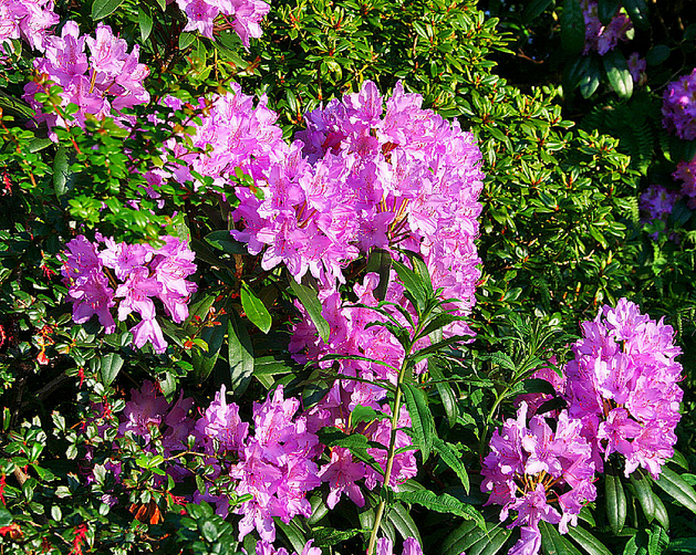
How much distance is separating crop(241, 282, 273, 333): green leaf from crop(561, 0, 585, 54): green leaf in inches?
120

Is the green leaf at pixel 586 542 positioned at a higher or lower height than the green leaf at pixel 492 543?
higher

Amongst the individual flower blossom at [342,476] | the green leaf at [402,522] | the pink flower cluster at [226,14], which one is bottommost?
the green leaf at [402,522]

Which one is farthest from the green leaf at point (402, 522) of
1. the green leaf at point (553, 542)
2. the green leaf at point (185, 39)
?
the green leaf at point (185, 39)

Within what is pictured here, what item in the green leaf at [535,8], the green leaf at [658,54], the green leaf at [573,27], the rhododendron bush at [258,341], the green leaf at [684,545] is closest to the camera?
the rhododendron bush at [258,341]

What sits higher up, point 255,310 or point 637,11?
point 637,11

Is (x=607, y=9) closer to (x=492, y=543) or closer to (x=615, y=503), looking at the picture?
(x=615, y=503)

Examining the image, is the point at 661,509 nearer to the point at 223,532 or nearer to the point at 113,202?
the point at 223,532

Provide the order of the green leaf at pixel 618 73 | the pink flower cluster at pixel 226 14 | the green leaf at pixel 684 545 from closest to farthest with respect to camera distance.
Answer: the pink flower cluster at pixel 226 14 → the green leaf at pixel 684 545 → the green leaf at pixel 618 73

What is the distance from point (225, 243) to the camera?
1.46 m

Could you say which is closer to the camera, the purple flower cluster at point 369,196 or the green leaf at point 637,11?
the purple flower cluster at point 369,196

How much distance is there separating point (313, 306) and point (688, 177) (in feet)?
10.7

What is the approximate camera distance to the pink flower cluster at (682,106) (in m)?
3.80

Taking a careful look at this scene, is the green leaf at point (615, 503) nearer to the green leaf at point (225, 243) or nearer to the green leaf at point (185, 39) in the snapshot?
the green leaf at point (225, 243)

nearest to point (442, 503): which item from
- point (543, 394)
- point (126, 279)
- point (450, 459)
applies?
point (450, 459)
